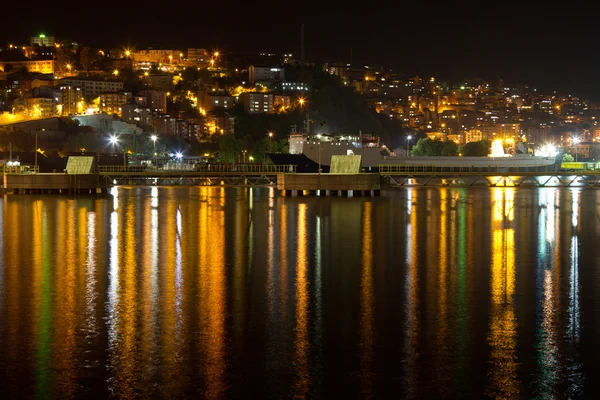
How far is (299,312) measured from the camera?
13.3 meters

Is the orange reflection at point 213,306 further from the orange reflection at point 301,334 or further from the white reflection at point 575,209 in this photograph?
the white reflection at point 575,209

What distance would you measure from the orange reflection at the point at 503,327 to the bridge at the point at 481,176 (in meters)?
32.2

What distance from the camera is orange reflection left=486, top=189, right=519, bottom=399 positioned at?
9.59 m

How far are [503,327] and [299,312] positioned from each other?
343 cm

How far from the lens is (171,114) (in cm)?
13038

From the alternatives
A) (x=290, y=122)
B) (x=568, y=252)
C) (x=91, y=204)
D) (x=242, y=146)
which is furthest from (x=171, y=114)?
(x=568, y=252)

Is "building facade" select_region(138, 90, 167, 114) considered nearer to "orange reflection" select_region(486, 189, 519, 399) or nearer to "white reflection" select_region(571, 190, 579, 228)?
"white reflection" select_region(571, 190, 579, 228)

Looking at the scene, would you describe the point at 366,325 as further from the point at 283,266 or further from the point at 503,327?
the point at 283,266

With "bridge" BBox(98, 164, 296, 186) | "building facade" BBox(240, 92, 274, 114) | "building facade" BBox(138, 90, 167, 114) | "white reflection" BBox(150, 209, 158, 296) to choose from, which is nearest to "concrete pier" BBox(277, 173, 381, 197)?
"bridge" BBox(98, 164, 296, 186)

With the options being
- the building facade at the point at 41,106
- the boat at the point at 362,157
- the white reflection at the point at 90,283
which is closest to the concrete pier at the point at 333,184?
the boat at the point at 362,157

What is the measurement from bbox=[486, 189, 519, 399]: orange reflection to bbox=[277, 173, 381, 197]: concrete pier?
75.5ft

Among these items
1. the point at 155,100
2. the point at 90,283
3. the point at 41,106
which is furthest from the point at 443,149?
the point at 90,283

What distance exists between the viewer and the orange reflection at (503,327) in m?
A: 9.59

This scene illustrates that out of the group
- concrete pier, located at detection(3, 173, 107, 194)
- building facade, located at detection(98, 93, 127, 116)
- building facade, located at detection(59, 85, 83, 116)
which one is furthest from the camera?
building facade, located at detection(98, 93, 127, 116)
